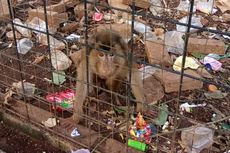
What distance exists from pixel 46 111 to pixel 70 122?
0.96ft

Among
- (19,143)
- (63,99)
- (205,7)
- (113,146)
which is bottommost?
(19,143)

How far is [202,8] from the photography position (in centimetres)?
568

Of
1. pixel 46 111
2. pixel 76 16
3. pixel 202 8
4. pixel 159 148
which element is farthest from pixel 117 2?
pixel 159 148

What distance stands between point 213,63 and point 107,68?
1.40 m

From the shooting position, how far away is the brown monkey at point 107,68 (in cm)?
354

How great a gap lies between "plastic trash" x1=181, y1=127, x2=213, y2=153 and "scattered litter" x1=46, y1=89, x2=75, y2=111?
3.68 feet

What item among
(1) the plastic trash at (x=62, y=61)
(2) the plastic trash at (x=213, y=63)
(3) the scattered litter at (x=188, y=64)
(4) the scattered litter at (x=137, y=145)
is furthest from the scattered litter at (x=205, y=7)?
(4) the scattered litter at (x=137, y=145)

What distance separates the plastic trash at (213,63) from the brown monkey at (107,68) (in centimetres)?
108

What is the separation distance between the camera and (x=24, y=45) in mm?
4906

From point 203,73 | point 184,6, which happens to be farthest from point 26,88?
point 184,6

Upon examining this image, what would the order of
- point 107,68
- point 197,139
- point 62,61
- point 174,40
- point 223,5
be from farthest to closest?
point 223,5 → point 174,40 → point 62,61 → point 107,68 → point 197,139

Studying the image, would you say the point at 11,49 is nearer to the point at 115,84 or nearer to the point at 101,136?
the point at 115,84

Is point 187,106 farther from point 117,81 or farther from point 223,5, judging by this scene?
point 223,5

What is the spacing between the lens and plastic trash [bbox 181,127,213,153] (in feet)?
10.7
